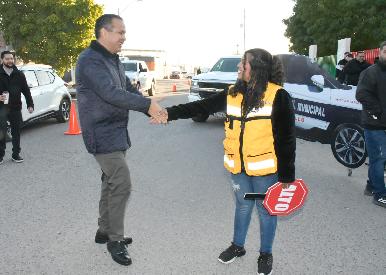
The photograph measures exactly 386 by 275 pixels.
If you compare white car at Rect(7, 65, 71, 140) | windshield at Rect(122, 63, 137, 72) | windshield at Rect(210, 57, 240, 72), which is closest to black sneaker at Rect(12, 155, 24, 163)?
white car at Rect(7, 65, 71, 140)

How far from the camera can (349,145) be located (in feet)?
22.0

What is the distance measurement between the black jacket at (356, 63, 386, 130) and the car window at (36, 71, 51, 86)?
8.66 m

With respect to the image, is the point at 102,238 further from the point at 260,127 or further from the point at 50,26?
the point at 50,26

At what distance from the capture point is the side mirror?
24.2 ft

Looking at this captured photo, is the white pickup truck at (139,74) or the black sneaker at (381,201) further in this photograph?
the white pickup truck at (139,74)

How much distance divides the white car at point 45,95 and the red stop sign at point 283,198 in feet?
27.2

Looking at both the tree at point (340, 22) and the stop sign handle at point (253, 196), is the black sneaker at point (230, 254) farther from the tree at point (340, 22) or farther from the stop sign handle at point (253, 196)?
the tree at point (340, 22)

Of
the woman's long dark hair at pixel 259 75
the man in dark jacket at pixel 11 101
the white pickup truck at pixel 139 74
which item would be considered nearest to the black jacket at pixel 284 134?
the woman's long dark hair at pixel 259 75

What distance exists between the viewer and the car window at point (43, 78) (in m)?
11.4

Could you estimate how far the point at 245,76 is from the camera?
3.22 meters

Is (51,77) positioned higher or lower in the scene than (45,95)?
higher

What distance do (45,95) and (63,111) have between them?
1269mm

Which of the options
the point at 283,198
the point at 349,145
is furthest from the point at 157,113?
the point at 349,145

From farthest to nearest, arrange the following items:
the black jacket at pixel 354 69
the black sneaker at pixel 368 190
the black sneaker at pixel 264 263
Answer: the black jacket at pixel 354 69
the black sneaker at pixel 368 190
the black sneaker at pixel 264 263
